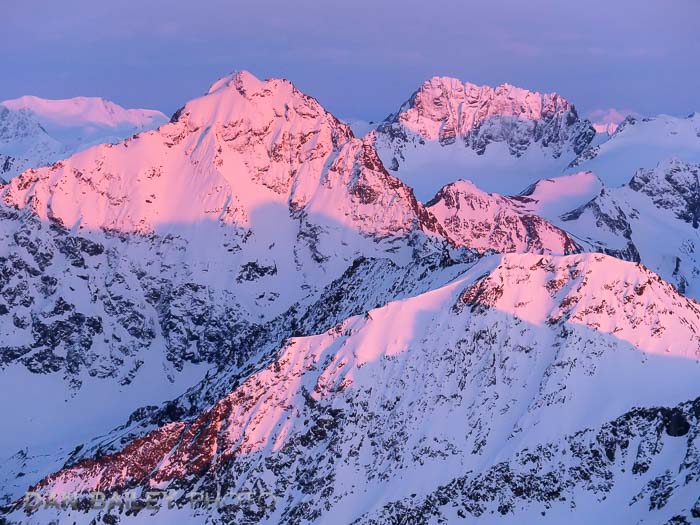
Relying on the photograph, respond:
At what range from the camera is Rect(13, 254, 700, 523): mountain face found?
6949 inches

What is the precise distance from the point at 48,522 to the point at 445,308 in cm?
6441

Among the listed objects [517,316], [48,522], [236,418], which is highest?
[517,316]

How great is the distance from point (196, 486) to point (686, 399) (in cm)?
6703

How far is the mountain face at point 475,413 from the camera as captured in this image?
579 feet

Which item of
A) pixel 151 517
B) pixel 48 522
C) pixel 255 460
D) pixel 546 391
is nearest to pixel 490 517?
pixel 546 391

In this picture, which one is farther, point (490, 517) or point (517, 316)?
→ point (517, 316)

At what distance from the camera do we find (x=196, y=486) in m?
190

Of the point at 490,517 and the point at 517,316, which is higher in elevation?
the point at 517,316

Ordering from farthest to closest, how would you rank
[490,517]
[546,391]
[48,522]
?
[48,522], [546,391], [490,517]

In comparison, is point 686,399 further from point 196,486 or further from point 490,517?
point 196,486

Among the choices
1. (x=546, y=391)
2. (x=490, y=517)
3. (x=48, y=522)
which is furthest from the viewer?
(x=48, y=522)

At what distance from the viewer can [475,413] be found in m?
187

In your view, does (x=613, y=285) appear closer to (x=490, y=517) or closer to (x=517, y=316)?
(x=517, y=316)

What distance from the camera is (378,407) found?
191 meters
